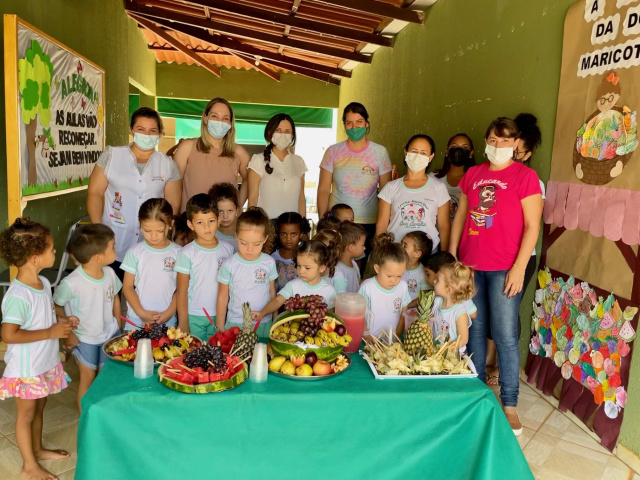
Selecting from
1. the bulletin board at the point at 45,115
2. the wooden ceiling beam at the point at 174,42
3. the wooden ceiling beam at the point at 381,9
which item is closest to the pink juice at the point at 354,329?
the bulletin board at the point at 45,115

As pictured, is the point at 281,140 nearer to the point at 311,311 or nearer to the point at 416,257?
the point at 416,257

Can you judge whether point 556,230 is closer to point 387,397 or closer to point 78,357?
point 387,397

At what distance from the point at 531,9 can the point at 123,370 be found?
3188mm

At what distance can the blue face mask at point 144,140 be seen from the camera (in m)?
2.81

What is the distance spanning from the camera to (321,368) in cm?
174

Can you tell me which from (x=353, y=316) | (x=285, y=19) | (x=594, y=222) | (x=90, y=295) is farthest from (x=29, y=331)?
(x=285, y=19)

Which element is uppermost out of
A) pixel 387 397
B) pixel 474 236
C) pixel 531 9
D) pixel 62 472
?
pixel 531 9

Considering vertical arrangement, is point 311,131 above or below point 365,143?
above

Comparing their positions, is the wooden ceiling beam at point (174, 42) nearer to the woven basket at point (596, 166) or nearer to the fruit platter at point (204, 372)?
the woven basket at point (596, 166)

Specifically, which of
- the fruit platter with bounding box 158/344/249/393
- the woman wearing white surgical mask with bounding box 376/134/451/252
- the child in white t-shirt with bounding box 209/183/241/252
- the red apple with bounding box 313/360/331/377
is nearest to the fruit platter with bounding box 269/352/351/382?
the red apple with bounding box 313/360/331/377

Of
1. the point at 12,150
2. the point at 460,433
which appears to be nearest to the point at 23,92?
the point at 12,150

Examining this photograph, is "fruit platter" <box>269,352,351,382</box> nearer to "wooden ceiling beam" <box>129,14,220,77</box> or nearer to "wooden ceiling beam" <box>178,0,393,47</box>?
"wooden ceiling beam" <box>178,0,393,47</box>

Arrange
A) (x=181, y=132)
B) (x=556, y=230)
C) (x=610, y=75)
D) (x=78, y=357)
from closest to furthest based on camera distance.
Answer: (x=78, y=357), (x=610, y=75), (x=556, y=230), (x=181, y=132)

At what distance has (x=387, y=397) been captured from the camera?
1669 millimetres
